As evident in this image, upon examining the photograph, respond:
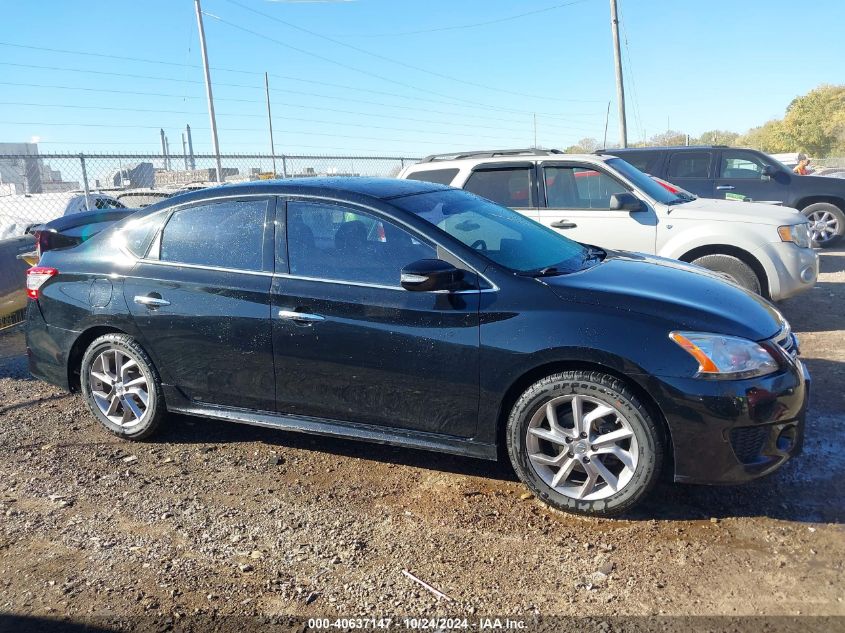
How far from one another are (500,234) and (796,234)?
431 cm

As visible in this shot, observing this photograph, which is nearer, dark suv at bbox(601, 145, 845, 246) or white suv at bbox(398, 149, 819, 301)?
white suv at bbox(398, 149, 819, 301)

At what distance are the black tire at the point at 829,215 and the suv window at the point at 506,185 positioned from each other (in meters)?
7.28

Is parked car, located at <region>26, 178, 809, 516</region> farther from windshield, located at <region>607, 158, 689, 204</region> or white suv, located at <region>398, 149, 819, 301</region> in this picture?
windshield, located at <region>607, 158, 689, 204</region>

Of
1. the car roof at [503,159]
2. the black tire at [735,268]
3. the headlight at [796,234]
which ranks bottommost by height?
the black tire at [735,268]

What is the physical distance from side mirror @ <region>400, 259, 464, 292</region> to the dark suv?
7976mm

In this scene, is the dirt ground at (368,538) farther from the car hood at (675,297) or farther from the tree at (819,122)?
the tree at (819,122)

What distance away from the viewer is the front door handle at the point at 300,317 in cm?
384

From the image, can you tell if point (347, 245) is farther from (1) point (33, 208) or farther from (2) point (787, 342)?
(1) point (33, 208)

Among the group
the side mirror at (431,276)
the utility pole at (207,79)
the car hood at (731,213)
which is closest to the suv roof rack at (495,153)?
the car hood at (731,213)

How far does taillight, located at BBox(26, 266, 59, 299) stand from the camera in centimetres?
474

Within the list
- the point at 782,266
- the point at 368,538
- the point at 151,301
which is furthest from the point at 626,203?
the point at 368,538

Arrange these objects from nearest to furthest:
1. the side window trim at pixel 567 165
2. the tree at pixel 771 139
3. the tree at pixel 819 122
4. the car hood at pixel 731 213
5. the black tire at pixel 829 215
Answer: the car hood at pixel 731 213 → the side window trim at pixel 567 165 → the black tire at pixel 829 215 → the tree at pixel 819 122 → the tree at pixel 771 139

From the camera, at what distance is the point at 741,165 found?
11562mm

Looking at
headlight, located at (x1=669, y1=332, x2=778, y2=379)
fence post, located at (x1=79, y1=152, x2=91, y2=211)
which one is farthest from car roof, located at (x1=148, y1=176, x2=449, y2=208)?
fence post, located at (x1=79, y1=152, x2=91, y2=211)
